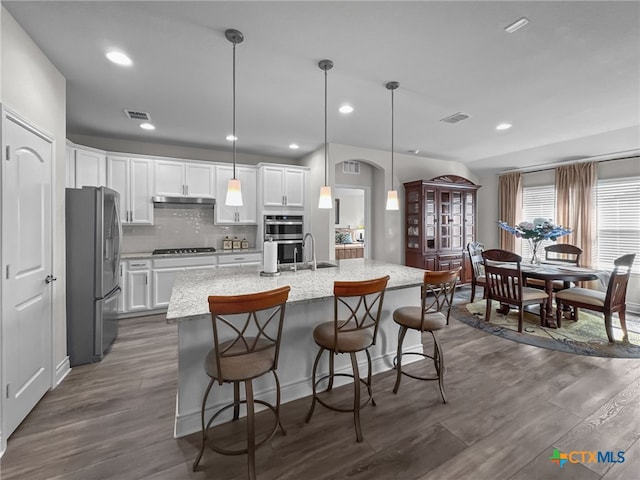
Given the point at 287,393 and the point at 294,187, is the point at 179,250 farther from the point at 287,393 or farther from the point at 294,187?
the point at 287,393

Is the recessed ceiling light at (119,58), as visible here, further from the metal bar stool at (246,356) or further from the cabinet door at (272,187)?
the cabinet door at (272,187)

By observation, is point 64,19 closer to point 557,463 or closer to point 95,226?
point 95,226

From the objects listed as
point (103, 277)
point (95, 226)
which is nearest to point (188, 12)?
point (95, 226)

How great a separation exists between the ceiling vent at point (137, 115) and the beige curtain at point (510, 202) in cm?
673

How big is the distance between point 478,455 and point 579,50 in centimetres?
307

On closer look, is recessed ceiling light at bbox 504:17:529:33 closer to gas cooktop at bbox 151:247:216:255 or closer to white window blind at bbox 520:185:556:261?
gas cooktop at bbox 151:247:216:255

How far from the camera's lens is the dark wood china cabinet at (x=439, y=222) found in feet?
17.7

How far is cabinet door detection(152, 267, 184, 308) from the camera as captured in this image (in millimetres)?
4285

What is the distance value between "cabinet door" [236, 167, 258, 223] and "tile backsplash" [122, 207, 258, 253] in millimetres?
373

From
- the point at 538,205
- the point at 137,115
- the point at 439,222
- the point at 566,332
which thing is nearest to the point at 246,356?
the point at 137,115

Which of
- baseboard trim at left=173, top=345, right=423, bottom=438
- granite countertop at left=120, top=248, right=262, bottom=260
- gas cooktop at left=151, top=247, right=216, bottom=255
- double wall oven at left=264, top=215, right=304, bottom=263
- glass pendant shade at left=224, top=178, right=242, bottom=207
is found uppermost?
glass pendant shade at left=224, top=178, right=242, bottom=207

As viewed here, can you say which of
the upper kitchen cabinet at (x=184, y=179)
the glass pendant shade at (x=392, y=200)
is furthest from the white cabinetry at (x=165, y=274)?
the glass pendant shade at (x=392, y=200)

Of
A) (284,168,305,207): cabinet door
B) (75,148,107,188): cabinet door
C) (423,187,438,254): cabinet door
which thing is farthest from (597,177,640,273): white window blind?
(75,148,107,188): cabinet door

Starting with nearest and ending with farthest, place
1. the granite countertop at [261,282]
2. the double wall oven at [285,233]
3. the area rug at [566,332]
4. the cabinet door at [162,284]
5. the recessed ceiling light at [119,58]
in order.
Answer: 1. the granite countertop at [261,282]
2. the recessed ceiling light at [119,58]
3. the area rug at [566,332]
4. the cabinet door at [162,284]
5. the double wall oven at [285,233]
